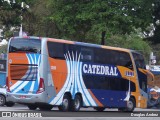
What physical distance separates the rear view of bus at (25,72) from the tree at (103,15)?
16227 mm

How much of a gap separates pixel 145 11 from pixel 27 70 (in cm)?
Result: 1963

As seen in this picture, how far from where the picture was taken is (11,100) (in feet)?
87.0

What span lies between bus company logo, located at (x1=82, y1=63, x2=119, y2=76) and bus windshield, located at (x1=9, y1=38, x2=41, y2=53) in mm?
3447

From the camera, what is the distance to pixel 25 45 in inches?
1030

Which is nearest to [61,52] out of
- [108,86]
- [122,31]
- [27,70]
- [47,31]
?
[27,70]

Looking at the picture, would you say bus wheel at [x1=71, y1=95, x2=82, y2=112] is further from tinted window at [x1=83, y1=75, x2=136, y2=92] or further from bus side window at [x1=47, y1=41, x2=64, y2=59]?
bus side window at [x1=47, y1=41, x2=64, y2=59]

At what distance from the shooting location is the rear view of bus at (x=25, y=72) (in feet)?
84.3

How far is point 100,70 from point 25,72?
5048 mm

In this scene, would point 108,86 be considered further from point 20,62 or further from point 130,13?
point 130,13

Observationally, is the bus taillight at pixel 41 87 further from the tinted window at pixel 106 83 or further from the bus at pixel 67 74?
the tinted window at pixel 106 83

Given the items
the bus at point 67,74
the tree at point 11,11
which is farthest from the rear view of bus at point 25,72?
the tree at point 11,11

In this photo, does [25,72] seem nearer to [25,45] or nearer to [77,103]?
[25,45]

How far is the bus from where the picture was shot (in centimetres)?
2578

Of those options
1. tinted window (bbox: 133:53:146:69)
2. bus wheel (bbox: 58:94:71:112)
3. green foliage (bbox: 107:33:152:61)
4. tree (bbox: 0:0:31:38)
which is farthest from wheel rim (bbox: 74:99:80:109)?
green foliage (bbox: 107:33:152:61)
